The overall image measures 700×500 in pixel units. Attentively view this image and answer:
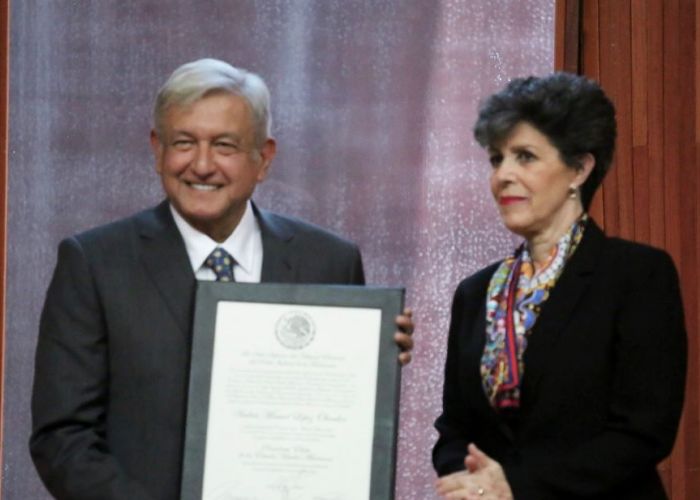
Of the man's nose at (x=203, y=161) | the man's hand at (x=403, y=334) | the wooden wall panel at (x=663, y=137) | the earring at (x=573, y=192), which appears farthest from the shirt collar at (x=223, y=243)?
the wooden wall panel at (x=663, y=137)

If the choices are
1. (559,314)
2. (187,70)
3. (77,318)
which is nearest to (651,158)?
(559,314)

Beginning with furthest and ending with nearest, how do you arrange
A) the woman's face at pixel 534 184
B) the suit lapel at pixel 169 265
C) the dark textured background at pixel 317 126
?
the dark textured background at pixel 317 126 → the woman's face at pixel 534 184 → the suit lapel at pixel 169 265

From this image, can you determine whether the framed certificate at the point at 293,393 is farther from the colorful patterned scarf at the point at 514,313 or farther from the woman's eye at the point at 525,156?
the woman's eye at the point at 525,156

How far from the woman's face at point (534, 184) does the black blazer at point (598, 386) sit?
3.3 inches

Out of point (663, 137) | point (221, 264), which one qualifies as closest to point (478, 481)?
point (221, 264)

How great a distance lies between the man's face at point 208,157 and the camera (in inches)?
110

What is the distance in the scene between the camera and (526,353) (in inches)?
111

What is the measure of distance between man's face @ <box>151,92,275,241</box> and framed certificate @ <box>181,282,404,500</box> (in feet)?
0.68

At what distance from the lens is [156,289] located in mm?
2789

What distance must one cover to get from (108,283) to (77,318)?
9 cm

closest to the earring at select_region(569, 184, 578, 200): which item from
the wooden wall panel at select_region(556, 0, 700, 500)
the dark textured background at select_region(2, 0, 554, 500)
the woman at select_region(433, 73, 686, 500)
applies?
the woman at select_region(433, 73, 686, 500)

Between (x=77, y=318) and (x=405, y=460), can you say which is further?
(x=405, y=460)

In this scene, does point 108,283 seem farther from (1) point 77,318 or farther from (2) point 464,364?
(2) point 464,364

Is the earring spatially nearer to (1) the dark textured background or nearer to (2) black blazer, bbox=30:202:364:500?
(2) black blazer, bbox=30:202:364:500
